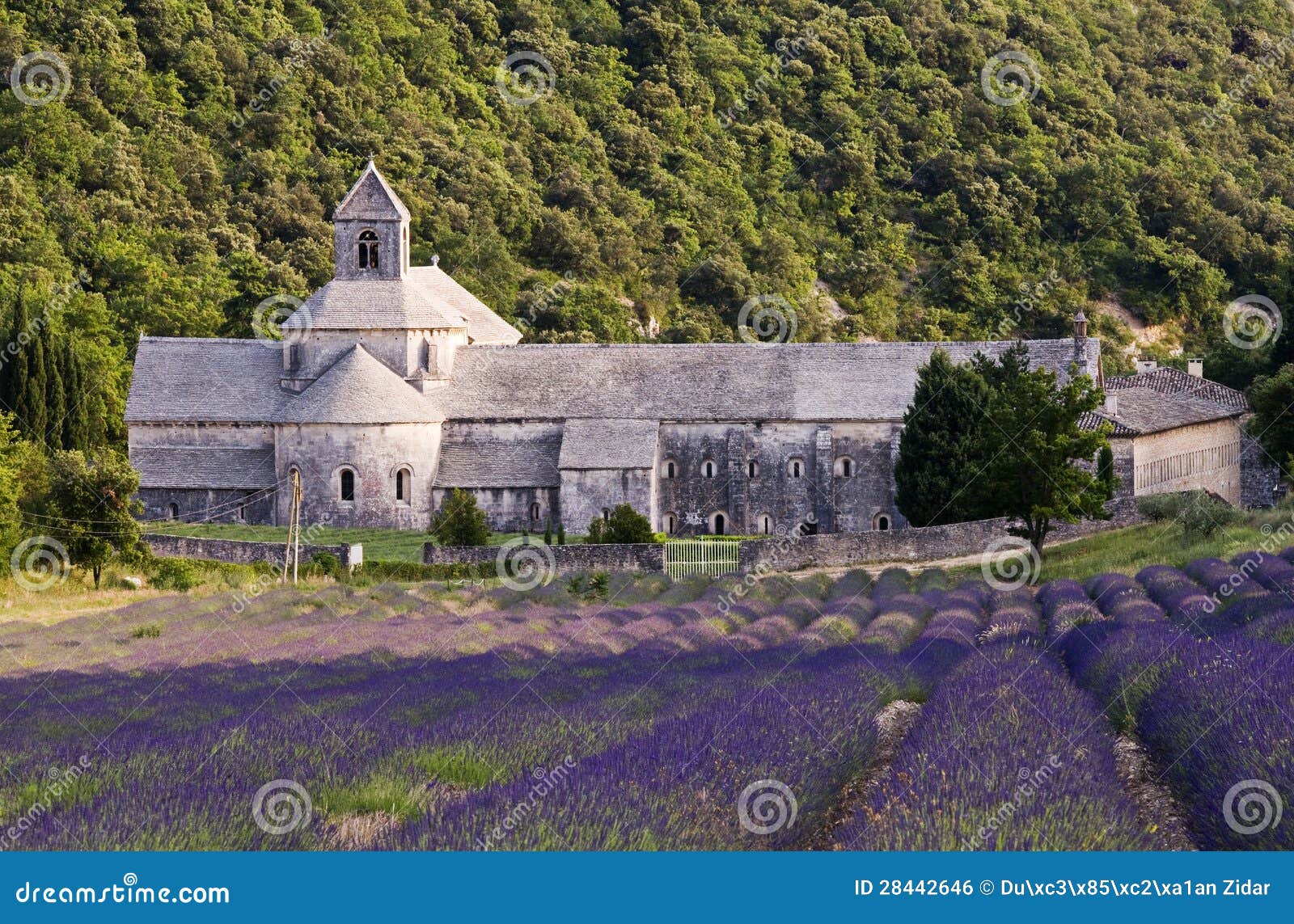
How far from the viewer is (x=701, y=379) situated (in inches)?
2163

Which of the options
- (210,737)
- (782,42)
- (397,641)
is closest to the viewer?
(210,737)

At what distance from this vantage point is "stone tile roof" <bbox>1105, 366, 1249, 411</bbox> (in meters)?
66.4

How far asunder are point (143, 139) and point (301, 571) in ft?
202

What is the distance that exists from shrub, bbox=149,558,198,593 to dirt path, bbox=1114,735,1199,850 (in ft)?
96.9

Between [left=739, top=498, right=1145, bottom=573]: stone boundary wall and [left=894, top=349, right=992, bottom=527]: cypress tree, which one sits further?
[left=894, top=349, right=992, bottom=527]: cypress tree

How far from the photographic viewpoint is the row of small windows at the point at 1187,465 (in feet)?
183

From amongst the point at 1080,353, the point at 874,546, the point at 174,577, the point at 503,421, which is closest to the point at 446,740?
the point at 174,577

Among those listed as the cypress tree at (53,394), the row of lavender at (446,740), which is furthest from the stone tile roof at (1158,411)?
the row of lavender at (446,740)

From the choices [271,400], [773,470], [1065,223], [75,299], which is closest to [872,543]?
[773,470]

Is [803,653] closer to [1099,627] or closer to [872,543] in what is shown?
[1099,627]

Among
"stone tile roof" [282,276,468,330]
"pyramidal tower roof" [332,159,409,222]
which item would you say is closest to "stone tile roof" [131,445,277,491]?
"stone tile roof" [282,276,468,330]

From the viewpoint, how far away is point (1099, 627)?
20.0 m

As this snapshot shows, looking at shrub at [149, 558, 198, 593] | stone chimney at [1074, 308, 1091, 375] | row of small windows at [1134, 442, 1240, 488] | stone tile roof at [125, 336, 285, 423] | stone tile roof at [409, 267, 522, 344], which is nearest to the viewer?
shrub at [149, 558, 198, 593]

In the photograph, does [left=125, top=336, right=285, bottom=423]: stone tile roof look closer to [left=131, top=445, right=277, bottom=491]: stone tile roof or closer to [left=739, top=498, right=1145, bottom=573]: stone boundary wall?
[left=131, top=445, right=277, bottom=491]: stone tile roof
